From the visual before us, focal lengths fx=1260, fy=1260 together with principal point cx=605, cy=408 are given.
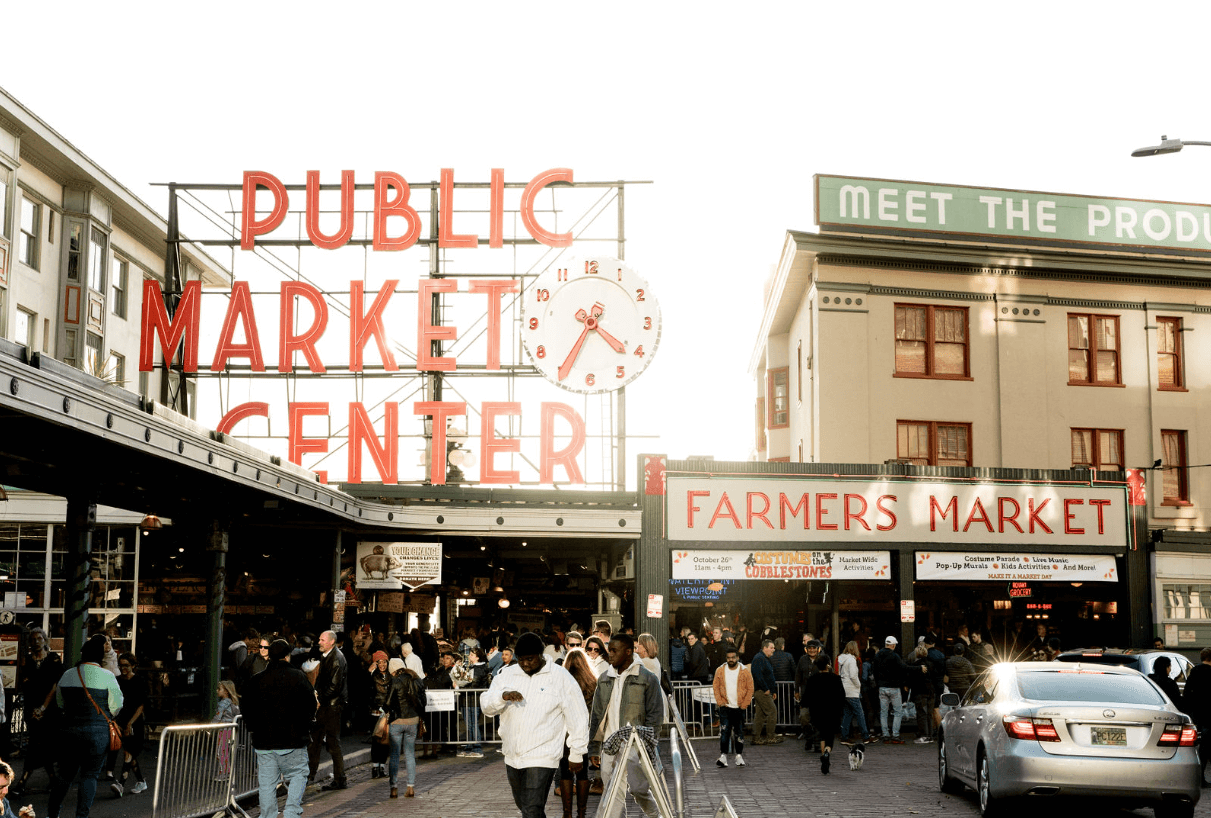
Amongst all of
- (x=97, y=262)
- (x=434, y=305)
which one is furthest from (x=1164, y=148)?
(x=97, y=262)

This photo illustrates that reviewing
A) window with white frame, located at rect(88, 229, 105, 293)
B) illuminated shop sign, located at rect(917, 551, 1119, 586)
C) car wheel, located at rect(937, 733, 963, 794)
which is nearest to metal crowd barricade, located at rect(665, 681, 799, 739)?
illuminated shop sign, located at rect(917, 551, 1119, 586)

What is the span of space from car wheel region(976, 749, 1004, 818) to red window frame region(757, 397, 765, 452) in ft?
104

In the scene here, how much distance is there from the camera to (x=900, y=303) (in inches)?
1251

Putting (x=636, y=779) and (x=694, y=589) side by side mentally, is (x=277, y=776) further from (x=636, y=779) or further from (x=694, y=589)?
(x=694, y=589)

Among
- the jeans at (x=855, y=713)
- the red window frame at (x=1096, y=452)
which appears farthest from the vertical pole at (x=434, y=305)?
the red window frame at (x=1096, y=452)

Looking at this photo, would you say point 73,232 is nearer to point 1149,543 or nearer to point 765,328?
point 765,328

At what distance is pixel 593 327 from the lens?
107ft

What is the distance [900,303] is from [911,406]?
2.62 metres

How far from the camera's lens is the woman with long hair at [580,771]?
11930 millimetres

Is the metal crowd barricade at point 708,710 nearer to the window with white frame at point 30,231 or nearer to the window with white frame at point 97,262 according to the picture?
the window with white frame at point 30,231

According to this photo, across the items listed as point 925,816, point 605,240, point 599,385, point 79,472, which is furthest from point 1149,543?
point 79,472

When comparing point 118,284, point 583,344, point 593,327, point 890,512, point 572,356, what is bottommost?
point 890,512

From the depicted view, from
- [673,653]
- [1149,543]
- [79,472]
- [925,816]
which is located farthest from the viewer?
[1149,543]

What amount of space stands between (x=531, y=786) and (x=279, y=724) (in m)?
2.79
